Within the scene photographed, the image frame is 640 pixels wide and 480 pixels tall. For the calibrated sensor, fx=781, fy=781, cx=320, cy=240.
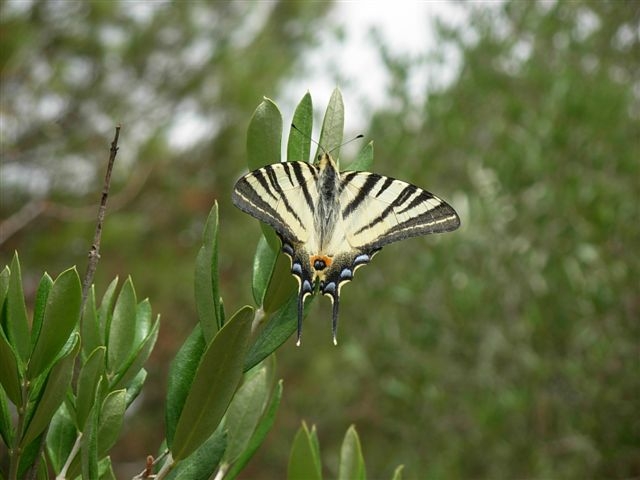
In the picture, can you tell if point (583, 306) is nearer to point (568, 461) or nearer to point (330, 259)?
point (568, 461)

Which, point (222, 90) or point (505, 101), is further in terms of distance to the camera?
point (222, 90)

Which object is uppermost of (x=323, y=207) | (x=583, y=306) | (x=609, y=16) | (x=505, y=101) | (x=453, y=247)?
(x=609, y=16)

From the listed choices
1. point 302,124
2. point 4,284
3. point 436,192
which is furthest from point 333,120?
point 436,192

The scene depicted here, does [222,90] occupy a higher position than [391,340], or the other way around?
[222,90]

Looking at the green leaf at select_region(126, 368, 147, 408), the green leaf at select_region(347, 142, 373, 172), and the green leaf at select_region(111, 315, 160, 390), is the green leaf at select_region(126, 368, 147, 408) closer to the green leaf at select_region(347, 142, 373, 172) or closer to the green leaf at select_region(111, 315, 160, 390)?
the green leaf at select_region(111, 315, 160, 390)

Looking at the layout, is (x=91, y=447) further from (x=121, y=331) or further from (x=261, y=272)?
(x=261, y=272)

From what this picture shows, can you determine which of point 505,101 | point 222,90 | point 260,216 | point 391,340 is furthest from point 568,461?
point 222,90

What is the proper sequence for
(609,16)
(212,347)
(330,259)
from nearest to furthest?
(212,347) → (330,259) → (609,16)
